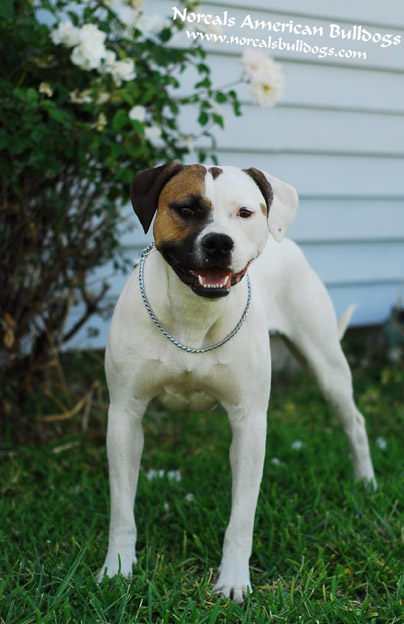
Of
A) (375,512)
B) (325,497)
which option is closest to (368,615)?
(375,512)

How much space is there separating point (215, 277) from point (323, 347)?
4.14 ft

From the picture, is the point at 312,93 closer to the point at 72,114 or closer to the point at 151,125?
the point at 151,125

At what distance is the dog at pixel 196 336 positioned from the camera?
2338mm

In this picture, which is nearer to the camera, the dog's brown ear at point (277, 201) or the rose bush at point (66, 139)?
the dog's brown ear at point (277, 201)

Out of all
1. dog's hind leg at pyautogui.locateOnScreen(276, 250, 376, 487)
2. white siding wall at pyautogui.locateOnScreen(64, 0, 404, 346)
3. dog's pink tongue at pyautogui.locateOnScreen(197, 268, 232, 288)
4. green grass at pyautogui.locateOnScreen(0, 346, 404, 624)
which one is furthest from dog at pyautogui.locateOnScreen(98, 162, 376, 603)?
white siding wall at pyautogui.locateOnScreen(64, 0, 404, 346)

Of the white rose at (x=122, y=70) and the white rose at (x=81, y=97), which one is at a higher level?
the white rose at (x=122, y=70)

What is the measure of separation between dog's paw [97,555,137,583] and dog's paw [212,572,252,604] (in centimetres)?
32

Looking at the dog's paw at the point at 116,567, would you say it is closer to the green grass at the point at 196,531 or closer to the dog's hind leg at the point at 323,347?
the green grass at the point at 196,531

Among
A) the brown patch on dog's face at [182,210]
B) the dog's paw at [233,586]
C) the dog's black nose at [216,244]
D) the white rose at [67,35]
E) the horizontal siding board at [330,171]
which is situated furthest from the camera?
the horizontal siding board at [330,171]

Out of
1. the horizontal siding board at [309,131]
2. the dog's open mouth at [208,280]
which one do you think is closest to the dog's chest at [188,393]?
the dog's open mouth at [208,280]

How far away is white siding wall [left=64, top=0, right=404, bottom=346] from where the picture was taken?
16.4 feet

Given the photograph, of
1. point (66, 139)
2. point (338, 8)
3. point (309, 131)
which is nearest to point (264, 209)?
point (66, 139)

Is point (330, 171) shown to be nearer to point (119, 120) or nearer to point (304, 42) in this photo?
point (304, 42)

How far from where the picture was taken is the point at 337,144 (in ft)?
18.1
